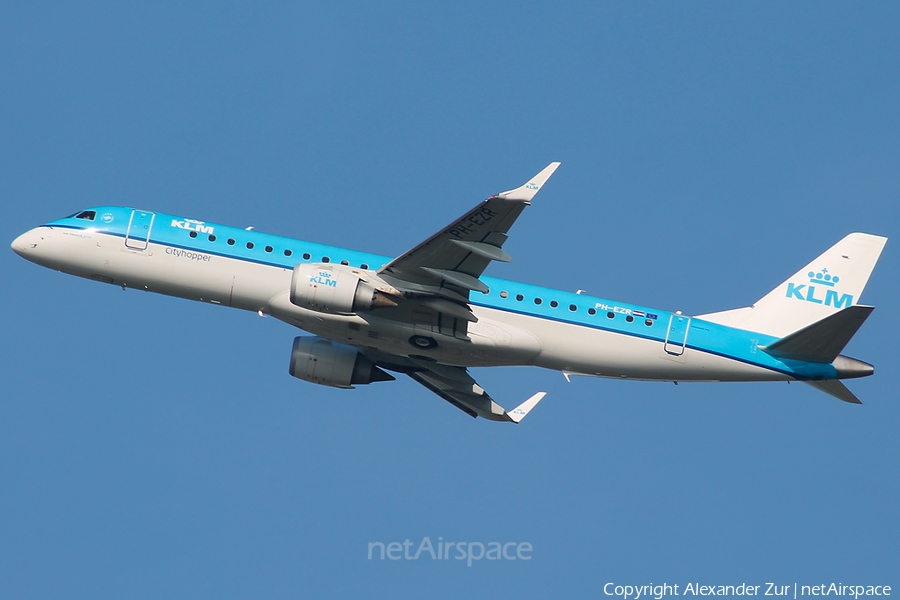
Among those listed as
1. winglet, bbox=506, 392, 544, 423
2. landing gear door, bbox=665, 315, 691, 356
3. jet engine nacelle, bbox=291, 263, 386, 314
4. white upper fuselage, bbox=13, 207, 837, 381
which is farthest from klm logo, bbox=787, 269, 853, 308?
jet engine nacelle, bbox=291, 263, 386, 314

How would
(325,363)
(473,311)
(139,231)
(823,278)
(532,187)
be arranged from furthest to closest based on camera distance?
(823,278) < (325,363) < (139,231) < (473,311) < (532,187)

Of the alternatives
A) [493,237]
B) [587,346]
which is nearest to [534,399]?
[587,346]

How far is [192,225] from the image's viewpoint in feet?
123

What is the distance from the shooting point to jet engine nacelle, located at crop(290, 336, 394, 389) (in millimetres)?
39250

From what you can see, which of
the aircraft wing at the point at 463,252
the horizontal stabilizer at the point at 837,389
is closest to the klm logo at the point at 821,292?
the horizontal stabilizer at the point at 837,389

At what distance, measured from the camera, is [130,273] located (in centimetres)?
3719

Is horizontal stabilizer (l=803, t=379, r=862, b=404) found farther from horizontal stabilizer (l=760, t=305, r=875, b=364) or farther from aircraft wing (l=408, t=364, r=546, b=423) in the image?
aircraft wing (l=408, t=364, r=546, b=423)

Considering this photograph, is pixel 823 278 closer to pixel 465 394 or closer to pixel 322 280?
pixel 465 394

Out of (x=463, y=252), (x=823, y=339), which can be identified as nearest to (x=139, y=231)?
(x=463, y=252)

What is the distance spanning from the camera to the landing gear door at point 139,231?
37.2 meters

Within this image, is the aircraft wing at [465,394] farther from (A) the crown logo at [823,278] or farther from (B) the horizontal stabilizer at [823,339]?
(A) the crown logo at [823,278]

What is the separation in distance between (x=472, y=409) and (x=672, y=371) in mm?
9515

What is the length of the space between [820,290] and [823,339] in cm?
469

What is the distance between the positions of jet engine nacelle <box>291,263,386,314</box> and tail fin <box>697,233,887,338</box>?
14.3 m
